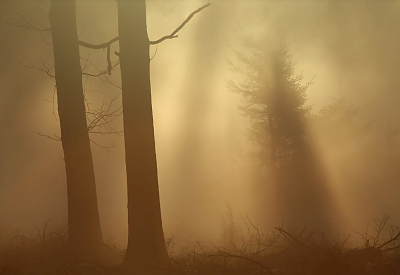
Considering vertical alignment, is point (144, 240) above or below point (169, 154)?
below

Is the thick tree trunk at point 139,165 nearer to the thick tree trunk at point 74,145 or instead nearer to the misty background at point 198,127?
the thick tree trunk at point 74,145

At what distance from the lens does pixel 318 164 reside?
64.8 feet

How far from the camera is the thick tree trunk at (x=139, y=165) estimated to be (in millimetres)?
5078

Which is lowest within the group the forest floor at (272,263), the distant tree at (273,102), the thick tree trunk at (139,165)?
the forest floor at (272,263)

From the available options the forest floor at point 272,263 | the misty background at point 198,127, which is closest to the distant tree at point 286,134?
the misty background at point 198,127

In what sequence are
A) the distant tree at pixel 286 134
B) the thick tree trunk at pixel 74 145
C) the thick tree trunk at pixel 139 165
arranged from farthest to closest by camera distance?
the distant tree at pixel 286 134, the thick tree trunk at pixel 74 145, the thick tree trunk at pixel 139 165

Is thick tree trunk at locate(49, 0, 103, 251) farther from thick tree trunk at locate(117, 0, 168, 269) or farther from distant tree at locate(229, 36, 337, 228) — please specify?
distant tree at locate(229, 36, 337, 228)

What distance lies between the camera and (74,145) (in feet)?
20.5

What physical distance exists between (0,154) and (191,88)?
20.6 metres

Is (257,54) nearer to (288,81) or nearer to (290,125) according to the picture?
(288,81)

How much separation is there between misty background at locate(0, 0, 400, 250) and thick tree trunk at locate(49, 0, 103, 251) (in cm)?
221

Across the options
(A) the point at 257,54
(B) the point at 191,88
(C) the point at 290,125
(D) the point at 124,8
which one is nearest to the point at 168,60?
(B) the point at 191,88

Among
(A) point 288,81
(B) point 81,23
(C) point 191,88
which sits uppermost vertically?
(C) point 191,88

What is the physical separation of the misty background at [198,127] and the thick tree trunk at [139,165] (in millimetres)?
4079
